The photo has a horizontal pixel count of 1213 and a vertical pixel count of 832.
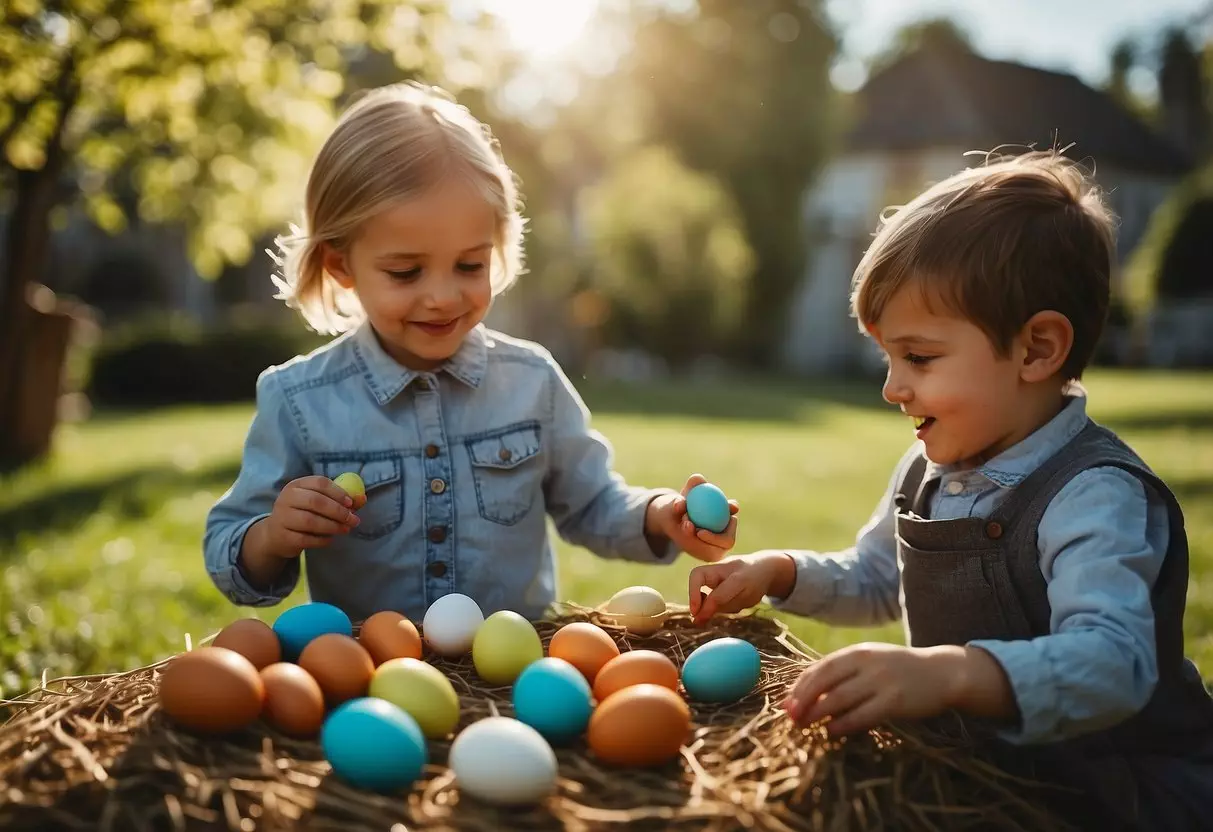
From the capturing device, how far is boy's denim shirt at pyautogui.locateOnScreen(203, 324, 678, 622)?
254cm

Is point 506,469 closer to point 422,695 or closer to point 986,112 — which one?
point 422,695

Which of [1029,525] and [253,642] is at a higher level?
[1029,525]

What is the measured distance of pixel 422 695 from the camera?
1729 millimetres

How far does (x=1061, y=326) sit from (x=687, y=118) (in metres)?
24.7

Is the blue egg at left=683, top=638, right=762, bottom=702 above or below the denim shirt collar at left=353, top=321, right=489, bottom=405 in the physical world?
below

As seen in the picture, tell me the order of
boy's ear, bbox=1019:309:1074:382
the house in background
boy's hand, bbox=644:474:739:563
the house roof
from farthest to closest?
the house roof
the house in background
boy's hand, bbox=644:474:739:563
boy's ear, bbox=1019:309:1074:382

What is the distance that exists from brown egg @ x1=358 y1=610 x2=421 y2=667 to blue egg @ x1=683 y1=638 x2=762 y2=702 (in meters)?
0.52

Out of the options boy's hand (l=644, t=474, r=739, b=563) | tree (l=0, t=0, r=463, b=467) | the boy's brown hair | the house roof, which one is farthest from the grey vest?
the house roof

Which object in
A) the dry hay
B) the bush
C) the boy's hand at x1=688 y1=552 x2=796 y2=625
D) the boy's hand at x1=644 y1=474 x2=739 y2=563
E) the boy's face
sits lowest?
the bush

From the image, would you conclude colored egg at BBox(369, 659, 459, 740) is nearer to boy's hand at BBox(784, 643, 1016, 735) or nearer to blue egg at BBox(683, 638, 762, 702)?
blue egg at BBox(683, 638, 762, 702)

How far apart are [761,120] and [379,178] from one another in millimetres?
23778

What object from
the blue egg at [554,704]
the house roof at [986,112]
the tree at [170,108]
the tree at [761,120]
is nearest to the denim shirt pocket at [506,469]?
the blue egg at [554,704]

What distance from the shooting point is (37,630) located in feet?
12.0

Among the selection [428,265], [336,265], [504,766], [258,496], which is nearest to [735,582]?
[504,766]
